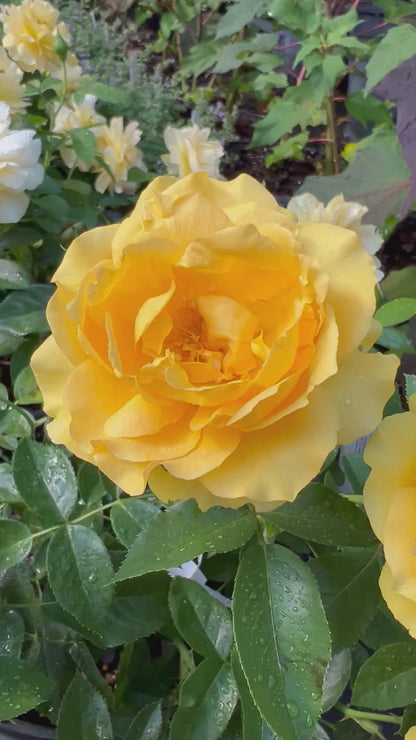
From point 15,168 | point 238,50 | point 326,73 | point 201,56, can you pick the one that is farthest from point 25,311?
point 201,56

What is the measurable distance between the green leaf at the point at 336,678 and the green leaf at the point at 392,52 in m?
0.79

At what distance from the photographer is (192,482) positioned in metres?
0.31

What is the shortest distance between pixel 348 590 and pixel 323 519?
0.19 ft

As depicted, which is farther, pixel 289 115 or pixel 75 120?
pixel 289 115

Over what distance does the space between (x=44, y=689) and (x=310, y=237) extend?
1.02 feet

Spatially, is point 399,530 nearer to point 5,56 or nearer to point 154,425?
point 154,425

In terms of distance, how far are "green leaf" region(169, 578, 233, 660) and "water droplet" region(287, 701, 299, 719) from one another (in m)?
0.11

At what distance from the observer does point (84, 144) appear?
28.5 inches

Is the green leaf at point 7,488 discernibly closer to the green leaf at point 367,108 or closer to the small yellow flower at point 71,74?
the small yellow flower at point 71,74

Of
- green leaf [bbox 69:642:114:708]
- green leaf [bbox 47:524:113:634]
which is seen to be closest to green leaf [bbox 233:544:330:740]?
green leaf [bbox 47:524:113:634]

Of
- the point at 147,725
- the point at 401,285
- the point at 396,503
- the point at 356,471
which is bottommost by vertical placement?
the point at 401,285

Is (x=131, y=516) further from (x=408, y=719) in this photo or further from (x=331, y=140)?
(x=331, y=140)

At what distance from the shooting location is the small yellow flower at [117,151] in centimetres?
79

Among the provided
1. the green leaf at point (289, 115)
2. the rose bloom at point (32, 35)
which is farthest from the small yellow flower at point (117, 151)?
the green leaf at point (289, 115)
